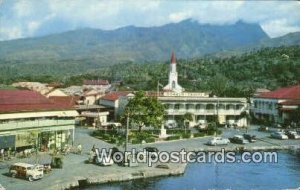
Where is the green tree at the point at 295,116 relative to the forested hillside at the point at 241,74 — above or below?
below

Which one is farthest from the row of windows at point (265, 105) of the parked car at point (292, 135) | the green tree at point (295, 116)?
the parked car at point (292, 135)

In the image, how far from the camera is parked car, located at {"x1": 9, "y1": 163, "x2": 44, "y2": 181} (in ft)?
78.4

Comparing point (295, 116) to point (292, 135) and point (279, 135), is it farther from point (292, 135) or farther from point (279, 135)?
point (279, 135)

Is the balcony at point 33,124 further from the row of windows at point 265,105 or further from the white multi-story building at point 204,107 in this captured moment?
the row of windows at point 265,105

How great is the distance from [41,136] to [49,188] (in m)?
10.1

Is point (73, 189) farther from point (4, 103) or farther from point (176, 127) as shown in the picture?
point (176, 127)

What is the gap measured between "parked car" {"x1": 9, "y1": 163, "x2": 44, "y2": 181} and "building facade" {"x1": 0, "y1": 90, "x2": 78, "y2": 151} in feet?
12.4

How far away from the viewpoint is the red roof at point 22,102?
30.8m

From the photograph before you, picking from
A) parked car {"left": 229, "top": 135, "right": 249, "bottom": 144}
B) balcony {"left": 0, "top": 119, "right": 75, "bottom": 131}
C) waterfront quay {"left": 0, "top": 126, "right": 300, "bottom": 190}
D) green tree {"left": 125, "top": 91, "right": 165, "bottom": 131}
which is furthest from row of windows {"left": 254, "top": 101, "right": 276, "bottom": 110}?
balcony {"left": 0, "top": 119, "right": 75, "bottom": 131}

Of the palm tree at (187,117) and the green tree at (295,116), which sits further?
the green tree at (295,116)

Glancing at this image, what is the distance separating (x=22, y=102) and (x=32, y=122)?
74.4 inches

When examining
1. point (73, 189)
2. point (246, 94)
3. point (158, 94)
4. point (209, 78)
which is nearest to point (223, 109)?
point (158, 94)

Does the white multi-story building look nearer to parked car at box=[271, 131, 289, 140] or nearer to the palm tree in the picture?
Result: the palm tree

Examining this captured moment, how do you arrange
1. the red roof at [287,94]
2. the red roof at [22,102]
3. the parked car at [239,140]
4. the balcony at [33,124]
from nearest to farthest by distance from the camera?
the balcony at [33,124]
the red roof at [22,102]
the parked car at [239,140]
the red roof at [287,94]
